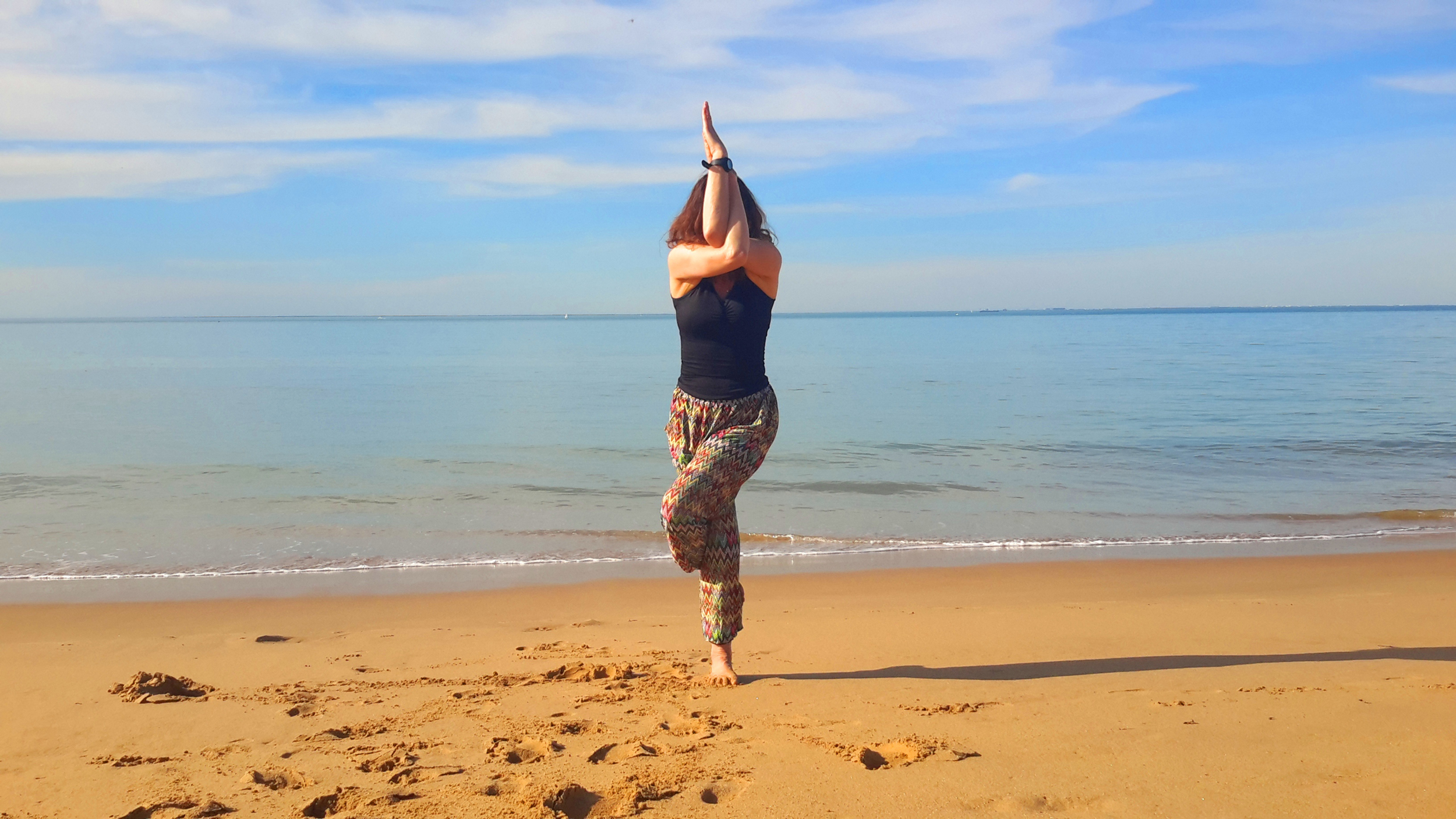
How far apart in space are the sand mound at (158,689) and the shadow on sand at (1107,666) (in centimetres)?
221

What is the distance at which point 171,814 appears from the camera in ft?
9.14

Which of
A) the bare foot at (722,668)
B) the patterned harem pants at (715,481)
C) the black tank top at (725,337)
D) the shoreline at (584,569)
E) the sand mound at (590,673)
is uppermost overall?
the black tank top at (725,337)

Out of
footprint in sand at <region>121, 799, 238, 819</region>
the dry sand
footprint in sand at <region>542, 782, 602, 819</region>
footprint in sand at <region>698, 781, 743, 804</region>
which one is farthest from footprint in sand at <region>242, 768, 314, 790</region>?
footprint in sand at <region>698, 781, 743, 804</region>

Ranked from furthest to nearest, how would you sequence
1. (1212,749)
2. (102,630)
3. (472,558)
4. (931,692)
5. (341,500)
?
1. (341,500)
2. (472,558)
3. (102,630)
4. (931,692)
5. (1212,749)

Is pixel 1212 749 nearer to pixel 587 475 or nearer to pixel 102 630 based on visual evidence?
pixel 102 630

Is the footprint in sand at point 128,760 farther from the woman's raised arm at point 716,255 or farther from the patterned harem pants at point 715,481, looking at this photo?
the woman's raised arm at point 716,255

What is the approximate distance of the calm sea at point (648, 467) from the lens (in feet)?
27.3

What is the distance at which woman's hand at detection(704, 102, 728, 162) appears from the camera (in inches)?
153

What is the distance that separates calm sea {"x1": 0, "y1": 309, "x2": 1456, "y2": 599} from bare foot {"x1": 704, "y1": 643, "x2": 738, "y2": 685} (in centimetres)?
351

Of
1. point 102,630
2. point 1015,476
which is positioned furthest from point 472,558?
point 1015,476

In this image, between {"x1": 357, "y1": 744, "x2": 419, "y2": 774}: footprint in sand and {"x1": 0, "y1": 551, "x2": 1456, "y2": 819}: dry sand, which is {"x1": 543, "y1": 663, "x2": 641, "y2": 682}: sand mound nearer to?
{"x1": 0, "y1": 551, "x2": 1456, "y2": 819}: dry sand

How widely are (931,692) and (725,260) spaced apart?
1883 millimetres

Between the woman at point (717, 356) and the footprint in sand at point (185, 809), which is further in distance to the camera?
the woman at point (717, 356)

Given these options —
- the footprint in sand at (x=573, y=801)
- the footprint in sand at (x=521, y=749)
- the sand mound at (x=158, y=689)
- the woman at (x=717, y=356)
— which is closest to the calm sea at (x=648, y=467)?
the sand mound at (x=158, y=689)
